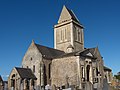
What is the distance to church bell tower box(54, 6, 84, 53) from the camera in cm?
5116

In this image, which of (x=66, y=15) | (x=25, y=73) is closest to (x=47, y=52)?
(x=25, y=73)

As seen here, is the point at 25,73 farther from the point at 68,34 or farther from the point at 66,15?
the point at 66,15

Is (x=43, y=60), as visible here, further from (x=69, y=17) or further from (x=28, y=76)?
(x=69, y=17)

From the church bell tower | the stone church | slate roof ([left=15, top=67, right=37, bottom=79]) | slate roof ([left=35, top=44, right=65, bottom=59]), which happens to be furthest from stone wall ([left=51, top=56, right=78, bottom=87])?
the church bell tower

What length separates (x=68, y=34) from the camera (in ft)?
171

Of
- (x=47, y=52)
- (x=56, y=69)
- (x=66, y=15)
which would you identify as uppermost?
(x=66, y=15)

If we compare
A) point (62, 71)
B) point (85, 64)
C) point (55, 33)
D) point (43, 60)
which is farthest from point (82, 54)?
point (55, 33)

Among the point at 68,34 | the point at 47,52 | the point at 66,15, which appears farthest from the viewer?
the point at 66,15

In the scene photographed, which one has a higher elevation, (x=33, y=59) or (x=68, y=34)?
(x=68, y=34)

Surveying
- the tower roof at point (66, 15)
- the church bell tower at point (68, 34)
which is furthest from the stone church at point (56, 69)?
the tower roof at point (66, 15)

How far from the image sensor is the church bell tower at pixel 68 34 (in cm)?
5116

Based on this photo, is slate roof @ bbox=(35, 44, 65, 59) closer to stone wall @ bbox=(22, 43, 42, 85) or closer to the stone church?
the stone church

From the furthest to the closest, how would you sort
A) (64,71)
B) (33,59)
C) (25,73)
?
1. (33,59)
2. (64,71)
3. (25,73)

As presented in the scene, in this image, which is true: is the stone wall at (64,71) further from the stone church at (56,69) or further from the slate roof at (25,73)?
the slate roof at (25,73)
